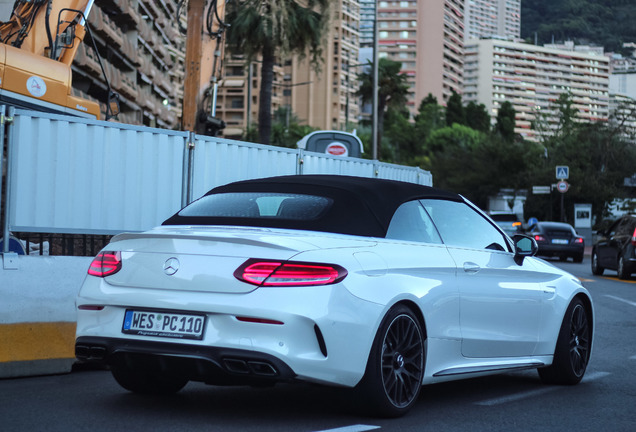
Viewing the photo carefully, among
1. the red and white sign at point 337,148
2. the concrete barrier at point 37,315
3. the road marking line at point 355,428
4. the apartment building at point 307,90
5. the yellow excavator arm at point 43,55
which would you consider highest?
the apartment building at point 307,90

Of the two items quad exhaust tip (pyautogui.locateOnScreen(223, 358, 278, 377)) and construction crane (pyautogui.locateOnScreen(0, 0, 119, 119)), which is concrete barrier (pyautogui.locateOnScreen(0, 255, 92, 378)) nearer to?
quad exhaust tip (pyautogui.locateOnScreen(223, 358, 278, 377))

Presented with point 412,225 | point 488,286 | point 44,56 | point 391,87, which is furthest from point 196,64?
point 391,87

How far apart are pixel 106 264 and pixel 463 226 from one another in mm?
2579

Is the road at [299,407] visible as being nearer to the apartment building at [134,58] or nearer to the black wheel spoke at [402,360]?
the black wheel spoke at [402,360]

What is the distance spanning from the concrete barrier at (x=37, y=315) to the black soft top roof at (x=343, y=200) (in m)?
1.99

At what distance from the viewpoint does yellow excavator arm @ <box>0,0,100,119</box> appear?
16.7 meters

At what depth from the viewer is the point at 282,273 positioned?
19.5 feet

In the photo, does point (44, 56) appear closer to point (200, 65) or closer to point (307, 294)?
point (200, 65)

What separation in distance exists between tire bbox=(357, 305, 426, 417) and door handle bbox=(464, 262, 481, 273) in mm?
819

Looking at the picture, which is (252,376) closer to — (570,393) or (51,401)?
(51,401)

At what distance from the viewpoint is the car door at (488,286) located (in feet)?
24.2

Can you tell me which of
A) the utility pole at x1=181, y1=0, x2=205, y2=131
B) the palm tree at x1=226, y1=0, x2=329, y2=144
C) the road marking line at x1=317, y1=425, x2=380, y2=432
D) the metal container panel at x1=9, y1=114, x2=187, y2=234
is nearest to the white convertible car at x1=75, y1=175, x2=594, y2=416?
the road marking line at x1=317, y1=425, x2=380, y2=432

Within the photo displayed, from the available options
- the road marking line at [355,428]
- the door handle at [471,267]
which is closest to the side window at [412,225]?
the door handle at [471,267]

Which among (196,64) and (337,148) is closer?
(196,64)
